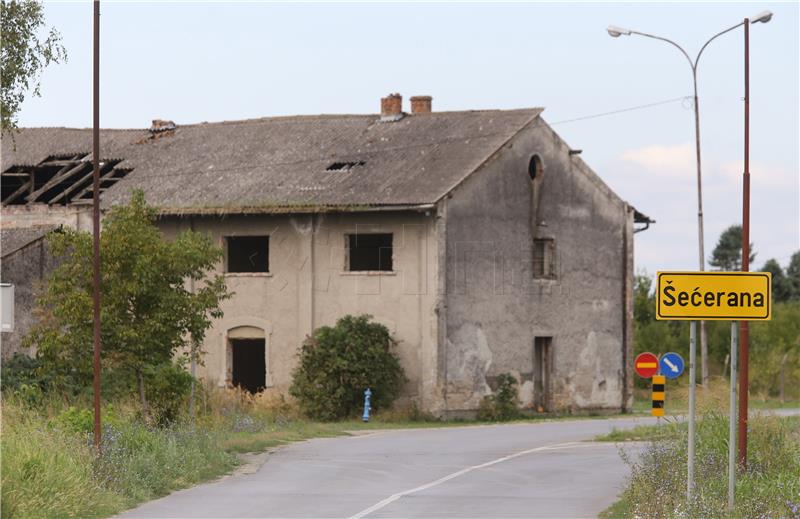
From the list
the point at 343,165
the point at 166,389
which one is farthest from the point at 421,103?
the point at 166,389

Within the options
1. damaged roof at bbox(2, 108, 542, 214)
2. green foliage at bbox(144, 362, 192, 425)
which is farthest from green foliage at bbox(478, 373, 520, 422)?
green foliage at bbox(144, 362, 192, 425)

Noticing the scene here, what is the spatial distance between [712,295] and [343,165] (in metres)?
25.4

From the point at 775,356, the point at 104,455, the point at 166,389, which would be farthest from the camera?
the point at 775,356

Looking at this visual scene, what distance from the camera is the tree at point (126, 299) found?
22625 mm

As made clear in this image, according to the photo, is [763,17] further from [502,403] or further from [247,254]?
[247,254]

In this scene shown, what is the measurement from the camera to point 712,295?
47.2ft

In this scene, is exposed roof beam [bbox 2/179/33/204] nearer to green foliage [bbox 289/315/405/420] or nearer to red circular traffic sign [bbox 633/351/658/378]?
green foliage [bbox 289/315/405/420]

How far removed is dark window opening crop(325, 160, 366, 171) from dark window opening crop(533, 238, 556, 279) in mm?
5555

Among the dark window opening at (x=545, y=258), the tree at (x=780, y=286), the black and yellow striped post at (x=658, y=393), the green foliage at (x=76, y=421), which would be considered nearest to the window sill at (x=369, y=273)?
the dark window opening at (x=545, y=258)

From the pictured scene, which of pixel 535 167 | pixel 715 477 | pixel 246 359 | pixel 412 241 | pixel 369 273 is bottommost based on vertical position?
pixel 715 477

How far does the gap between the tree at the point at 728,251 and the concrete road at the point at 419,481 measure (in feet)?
195

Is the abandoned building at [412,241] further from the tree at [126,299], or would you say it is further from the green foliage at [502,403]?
the tree at [126,299]

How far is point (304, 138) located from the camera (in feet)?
137

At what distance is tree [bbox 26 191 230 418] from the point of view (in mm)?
22625
